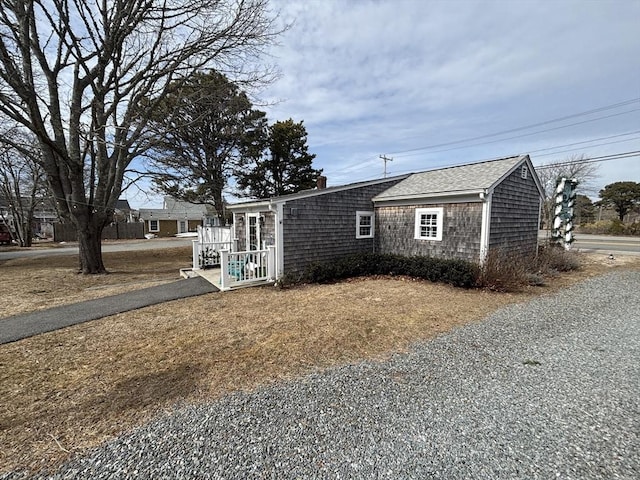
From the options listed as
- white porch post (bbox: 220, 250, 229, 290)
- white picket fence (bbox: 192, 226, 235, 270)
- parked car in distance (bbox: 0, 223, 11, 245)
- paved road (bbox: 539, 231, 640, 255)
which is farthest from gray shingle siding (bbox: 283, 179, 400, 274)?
parked car in distance (bbox: 0, 223, 11, 245)

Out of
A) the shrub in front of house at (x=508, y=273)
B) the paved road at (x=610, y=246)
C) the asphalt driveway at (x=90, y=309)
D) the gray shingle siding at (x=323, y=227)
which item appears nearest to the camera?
the asphalt driveway at (x=90, y=309)

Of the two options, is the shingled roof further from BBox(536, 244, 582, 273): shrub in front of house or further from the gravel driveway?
the gravel driveway

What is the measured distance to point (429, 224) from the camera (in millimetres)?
10141

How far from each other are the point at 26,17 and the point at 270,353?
12.6 metres

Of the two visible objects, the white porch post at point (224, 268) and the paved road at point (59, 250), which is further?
the paved road at point (59, 250)

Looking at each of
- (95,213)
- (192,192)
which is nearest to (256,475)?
(95,213)

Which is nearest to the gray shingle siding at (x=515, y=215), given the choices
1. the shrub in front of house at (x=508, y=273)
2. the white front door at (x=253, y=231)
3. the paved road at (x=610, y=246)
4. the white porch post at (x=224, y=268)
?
the shrub in front of house at (x=508, y=273)

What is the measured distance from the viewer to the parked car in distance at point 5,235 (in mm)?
25616

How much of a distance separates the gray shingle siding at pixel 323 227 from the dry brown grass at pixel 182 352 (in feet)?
6.84

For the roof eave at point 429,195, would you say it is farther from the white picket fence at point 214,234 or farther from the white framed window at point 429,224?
the white picket fence at point 214,234

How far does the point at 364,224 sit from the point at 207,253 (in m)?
6.57

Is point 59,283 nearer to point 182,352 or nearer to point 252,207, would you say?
point 252,207

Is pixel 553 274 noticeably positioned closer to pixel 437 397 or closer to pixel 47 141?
pixel 437 397

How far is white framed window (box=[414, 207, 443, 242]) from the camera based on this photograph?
32.3ft
